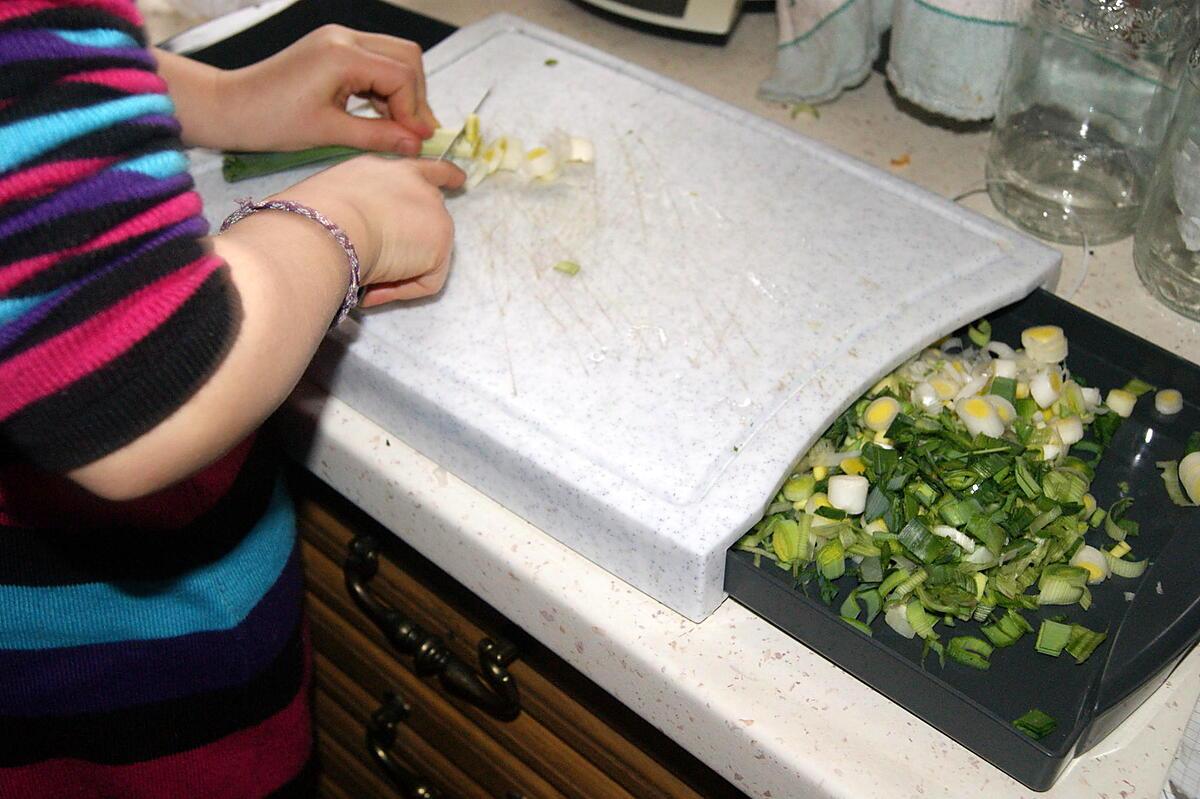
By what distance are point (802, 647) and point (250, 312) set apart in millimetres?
332

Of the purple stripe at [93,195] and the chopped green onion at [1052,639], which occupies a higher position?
the purple stripe at [93,195]

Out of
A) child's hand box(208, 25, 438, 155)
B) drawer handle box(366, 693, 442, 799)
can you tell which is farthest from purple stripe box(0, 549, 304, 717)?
child's hand box(208, 25, 438, 155)

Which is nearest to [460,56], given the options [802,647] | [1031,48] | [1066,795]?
[1031,48]

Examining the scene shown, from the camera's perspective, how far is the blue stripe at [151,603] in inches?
25.6

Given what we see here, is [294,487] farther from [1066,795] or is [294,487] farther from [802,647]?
[1066,795]

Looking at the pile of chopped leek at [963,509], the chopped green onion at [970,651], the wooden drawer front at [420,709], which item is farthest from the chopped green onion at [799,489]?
the wooden drawer front at [420,709]

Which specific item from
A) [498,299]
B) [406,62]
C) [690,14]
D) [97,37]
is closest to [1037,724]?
[498,299]

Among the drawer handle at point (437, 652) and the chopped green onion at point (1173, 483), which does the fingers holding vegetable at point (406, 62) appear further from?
the chopped green onion at point (1173, 483)

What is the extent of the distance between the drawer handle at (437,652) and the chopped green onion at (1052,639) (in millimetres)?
339

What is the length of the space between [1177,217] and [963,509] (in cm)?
31

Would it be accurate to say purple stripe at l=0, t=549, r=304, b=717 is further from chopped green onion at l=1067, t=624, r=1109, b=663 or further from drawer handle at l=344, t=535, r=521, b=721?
chopped green onion at l=1067, t=624, r=1109, b=663

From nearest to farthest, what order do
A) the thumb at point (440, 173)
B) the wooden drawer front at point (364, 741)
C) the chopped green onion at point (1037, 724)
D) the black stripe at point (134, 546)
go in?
the chopped green onion at point (1037, 724), the black stripe at point (134, 546), the thumb at point (440, 173), the wooden drawer front at point (364, 741)

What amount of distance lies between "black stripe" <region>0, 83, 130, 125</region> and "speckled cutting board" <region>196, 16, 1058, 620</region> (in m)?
0.29

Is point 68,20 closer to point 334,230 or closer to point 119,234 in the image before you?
point 119,234
